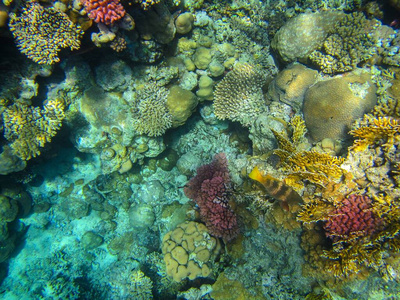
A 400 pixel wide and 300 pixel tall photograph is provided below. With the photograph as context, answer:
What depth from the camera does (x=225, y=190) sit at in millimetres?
4840

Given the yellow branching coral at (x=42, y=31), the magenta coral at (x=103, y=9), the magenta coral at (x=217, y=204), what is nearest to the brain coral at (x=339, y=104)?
the magenta coral at (x=217, y=204)

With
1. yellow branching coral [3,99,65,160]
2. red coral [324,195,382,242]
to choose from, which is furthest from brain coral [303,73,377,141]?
yellow branching coral [3,99,65,160]

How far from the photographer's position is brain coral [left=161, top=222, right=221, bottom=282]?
15.7 ft

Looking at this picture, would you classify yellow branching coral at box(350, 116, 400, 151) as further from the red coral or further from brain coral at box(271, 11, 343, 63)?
brain coral at box(271, 11, 343, 63)

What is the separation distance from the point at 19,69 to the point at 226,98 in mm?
4453

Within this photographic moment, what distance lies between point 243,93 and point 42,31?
413cm

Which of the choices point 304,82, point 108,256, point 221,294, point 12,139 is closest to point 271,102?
point 304,82

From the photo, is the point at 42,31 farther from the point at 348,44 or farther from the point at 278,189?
the point at 348,44

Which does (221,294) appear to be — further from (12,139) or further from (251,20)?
(251,20)

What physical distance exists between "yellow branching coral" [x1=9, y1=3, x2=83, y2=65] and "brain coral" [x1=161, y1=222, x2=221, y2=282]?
4470 millimetres

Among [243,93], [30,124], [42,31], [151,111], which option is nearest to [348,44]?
[243,93]

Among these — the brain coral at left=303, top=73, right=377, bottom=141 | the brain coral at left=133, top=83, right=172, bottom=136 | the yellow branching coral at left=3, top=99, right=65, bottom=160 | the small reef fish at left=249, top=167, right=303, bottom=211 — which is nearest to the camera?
the small reef fish at left=249, top=167, right=303, bottom=211

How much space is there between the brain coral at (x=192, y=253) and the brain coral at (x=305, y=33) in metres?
4.49

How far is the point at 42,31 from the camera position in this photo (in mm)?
3691
